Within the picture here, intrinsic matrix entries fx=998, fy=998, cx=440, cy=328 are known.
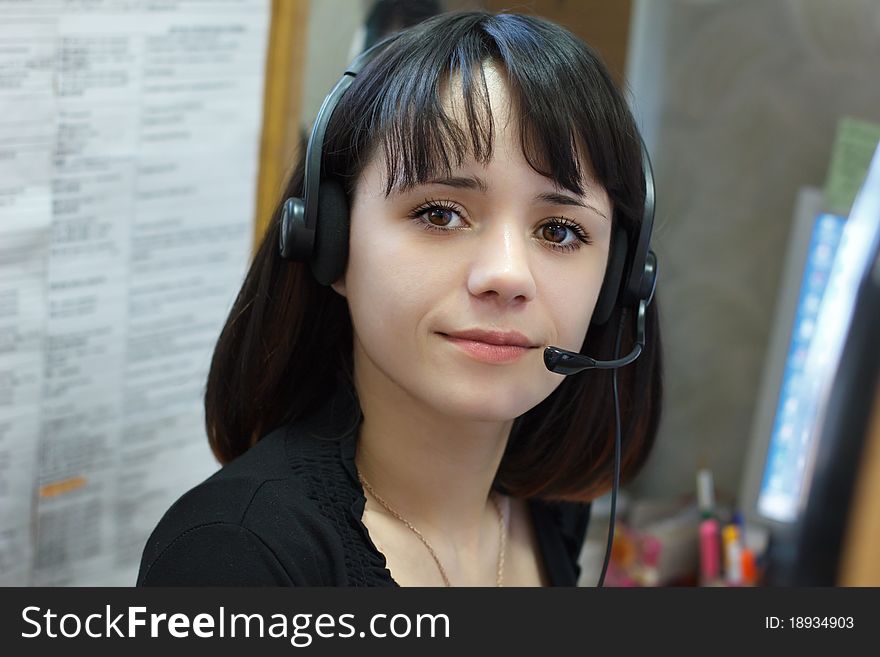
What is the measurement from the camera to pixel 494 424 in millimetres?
893

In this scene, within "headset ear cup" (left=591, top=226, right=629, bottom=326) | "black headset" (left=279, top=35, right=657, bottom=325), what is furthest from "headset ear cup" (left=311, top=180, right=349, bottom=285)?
"headset ear cup" (left=591, top=226, right=629, bottom=326)

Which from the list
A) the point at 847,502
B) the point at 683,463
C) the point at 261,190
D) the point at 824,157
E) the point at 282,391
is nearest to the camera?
the point at 847,502

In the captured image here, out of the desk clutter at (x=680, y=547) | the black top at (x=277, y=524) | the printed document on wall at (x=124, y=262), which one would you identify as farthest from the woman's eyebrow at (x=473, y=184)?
the desk clutter at (x=680, y=547)

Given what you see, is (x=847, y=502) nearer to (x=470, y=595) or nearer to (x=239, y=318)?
(x=470, y=595)

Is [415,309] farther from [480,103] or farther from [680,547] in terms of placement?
[680,547]

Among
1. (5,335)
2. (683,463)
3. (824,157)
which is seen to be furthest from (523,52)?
(683,463)

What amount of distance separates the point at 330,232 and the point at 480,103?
0.52ft

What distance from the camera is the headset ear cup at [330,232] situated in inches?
31.4

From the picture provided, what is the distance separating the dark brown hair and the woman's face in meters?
0.02

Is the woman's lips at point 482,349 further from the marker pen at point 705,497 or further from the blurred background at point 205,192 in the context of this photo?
the marker pen at point 705,497

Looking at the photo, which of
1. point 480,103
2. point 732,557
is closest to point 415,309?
point 480,103

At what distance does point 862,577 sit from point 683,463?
1.57m

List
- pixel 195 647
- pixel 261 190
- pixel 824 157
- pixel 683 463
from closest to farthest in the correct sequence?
pixel 195 647 < pixel 261 190 < pixel 824 157 < pixel 683 463

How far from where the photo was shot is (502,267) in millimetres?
744
